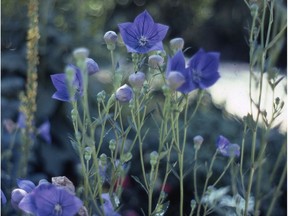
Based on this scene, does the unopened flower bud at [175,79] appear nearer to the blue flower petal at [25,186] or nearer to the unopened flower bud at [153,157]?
the unopened flower bud at [153,157]

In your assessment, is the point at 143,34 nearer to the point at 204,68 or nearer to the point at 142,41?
the point at 142,41

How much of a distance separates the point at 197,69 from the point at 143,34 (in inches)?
7.6

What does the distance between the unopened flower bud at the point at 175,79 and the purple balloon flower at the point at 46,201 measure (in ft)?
0.72

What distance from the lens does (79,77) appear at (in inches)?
42.5

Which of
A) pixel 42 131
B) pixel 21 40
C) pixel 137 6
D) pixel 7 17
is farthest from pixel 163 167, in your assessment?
pixel 137 6

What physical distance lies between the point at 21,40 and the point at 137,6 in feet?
14.8

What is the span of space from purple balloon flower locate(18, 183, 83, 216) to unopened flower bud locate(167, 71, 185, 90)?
0.72ft

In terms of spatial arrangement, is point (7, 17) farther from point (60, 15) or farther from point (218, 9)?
point (218, 9)

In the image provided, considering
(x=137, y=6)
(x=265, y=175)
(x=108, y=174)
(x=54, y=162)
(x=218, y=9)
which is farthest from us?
(x=218, y=9)

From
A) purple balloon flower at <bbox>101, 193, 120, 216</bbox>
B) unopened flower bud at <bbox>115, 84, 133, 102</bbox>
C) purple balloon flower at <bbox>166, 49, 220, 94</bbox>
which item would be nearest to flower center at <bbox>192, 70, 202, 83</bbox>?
purple balloon flower at <bbox>166, 49, 220, 94</bbox>

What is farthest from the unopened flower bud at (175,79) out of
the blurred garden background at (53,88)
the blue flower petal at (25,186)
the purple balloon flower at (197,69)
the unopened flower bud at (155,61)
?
the blurred garden background at (53,88)

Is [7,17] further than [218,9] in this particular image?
No

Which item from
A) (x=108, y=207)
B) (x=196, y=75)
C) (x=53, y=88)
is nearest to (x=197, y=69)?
(x=196, y=75)

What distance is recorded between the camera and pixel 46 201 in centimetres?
100
